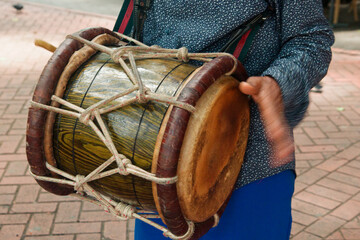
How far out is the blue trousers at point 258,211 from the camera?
1354mm

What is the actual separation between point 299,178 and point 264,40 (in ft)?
7.08

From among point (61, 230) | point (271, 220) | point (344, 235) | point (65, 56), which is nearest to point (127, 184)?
point (65, 56)

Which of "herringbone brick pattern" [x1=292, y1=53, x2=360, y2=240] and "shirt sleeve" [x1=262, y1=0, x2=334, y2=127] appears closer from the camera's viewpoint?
"shirt sleeve" [x1=262, y1=0, x2=334, y2=127]

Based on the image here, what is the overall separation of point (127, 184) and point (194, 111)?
29 centimetres

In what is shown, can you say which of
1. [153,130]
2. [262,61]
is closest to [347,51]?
[262,61]

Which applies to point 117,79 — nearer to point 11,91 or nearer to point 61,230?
point 61,230

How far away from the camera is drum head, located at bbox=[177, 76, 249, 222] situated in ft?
3.36

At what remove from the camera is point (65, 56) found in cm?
115

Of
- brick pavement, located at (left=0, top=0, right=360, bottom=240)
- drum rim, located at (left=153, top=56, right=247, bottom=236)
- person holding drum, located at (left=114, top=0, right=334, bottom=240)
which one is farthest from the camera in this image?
brick pavement, located at (left=0, top=0, right=360, bottom=240)

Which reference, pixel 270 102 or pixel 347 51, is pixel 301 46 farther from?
pixel 347 51

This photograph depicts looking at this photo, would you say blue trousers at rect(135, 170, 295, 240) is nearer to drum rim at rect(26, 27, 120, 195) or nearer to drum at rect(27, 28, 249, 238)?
drum at rect(27, 28, 249, 238)

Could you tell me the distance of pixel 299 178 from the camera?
3.19m

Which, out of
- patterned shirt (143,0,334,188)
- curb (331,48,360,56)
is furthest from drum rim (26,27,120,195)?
curb (331,48,360,56)

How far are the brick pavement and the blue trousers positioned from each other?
1.27 meters
